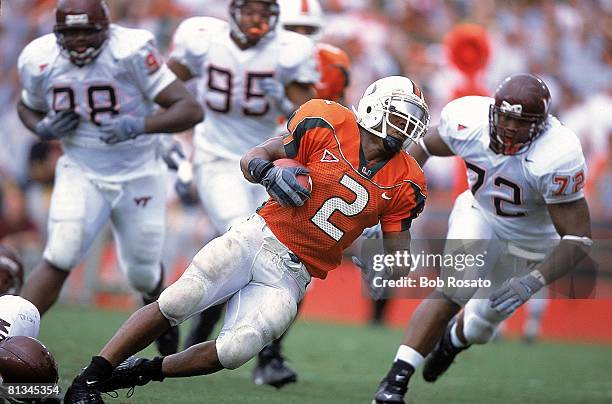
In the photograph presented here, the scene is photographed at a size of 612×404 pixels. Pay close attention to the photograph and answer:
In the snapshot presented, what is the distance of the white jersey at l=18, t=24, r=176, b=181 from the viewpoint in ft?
19.4

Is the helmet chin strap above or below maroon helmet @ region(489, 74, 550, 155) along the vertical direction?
above

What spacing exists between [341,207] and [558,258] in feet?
4.29

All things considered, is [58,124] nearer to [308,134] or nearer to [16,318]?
[16,318]

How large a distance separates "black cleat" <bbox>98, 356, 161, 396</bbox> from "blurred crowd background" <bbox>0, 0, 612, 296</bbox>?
6.65m

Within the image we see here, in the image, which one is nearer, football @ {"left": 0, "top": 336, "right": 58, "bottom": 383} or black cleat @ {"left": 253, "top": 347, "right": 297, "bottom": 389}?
football @ {"left": 0, "top": 336, "right": 58, "bottom": 383}

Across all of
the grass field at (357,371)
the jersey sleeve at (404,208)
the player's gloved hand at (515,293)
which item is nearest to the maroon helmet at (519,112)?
the player's gloved hand at (515,293)

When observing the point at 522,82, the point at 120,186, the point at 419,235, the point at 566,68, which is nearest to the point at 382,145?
the point at 522,82

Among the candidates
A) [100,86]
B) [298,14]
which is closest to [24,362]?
[100,86]

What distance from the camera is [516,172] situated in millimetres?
5461

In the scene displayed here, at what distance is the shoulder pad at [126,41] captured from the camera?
5.89m

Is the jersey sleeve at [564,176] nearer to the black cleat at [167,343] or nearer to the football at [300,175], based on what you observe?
the football at [300,175]

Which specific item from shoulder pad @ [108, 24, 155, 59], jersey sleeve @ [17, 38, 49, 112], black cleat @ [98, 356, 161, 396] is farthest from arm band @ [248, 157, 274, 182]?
jersey sleeve @ [17, 38, 49, 112]

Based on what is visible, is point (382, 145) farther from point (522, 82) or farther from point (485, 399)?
point (485, 399)

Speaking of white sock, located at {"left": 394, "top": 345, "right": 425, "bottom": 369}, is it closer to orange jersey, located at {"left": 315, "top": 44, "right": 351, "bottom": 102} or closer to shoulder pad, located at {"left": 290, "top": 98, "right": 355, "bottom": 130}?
shoulder pad, located at {"left": 290, "top": 98, "right": 355, "bottom": 130}
